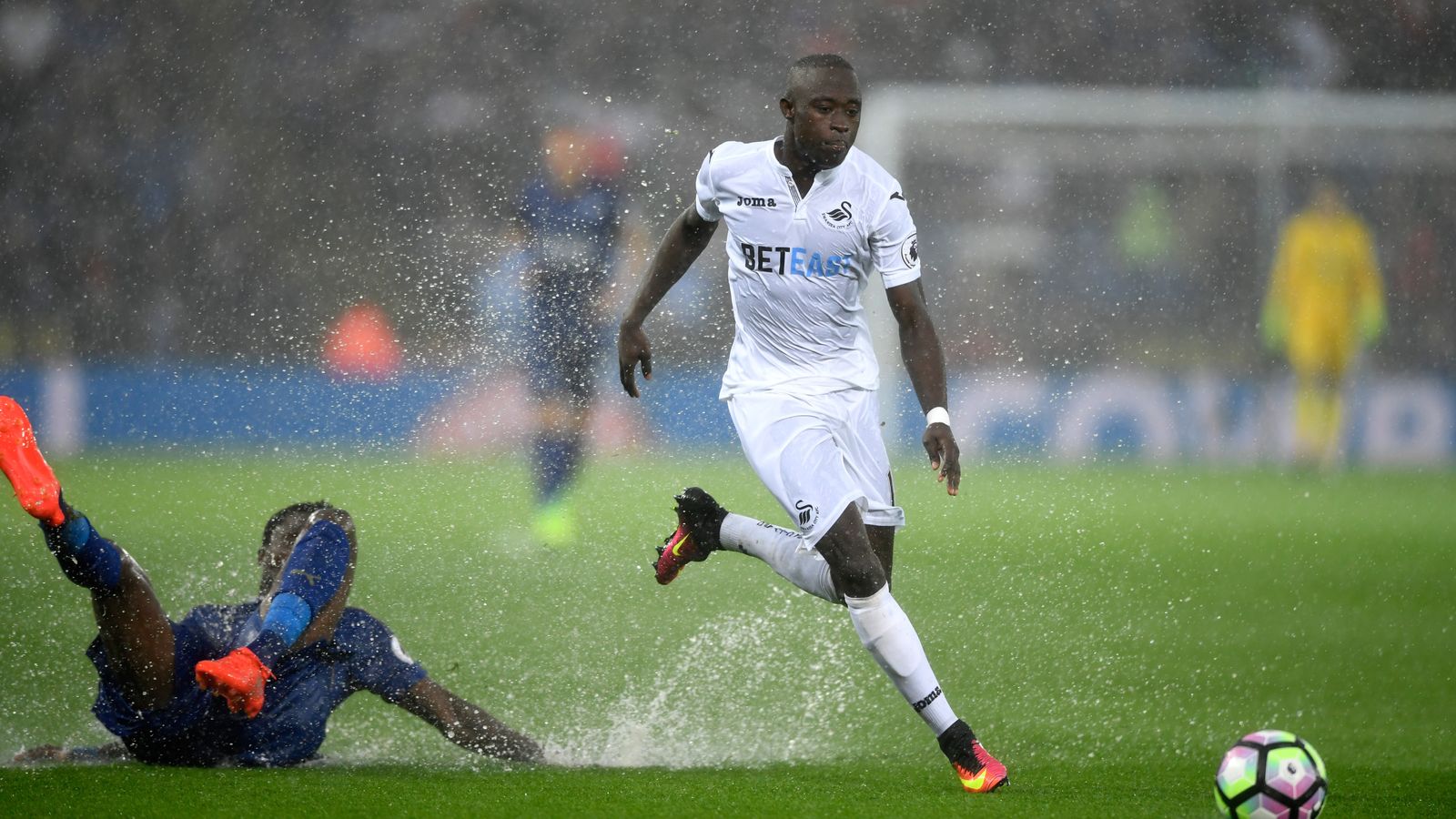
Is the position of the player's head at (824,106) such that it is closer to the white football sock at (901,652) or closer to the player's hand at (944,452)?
the player's hand at (944,452)

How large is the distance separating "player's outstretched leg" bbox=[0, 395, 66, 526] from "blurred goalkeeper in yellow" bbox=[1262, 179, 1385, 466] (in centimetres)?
1296

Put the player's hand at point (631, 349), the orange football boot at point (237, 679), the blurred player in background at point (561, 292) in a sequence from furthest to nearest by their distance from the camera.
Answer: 1. the blurred player in background at point (561, 292)
2. the player's hand at point (631, 349)
3. the orange football boot at point (237, 679)

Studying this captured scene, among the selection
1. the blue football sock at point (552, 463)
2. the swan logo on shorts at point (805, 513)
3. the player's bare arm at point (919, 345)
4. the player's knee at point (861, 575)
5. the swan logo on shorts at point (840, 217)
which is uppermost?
the swan logo on shorts at point (840, 217)

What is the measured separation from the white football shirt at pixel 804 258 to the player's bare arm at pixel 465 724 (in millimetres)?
1243

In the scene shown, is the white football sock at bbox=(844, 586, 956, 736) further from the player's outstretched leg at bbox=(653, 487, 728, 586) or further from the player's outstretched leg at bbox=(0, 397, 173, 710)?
the player's outstretched leg at bbox=(0, 397, 173, 710)

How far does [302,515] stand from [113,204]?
504 inches

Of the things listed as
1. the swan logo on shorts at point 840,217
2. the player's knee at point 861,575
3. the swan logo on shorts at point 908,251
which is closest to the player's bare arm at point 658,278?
the swan logo on shorts at point 840,217

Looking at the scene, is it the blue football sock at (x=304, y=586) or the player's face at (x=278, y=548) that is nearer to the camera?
the blue football sock at (x=304, y=586)

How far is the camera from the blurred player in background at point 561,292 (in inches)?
365

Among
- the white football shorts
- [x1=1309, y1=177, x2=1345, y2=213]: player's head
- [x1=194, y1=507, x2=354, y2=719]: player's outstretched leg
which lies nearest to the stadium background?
[x1=1309, y1=177, x2=1345, y2=213]: player's head


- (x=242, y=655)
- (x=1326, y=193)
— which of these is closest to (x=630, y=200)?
(x=1326, y=193)

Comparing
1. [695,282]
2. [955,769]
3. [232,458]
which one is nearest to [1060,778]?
[955,769]

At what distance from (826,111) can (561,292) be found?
536 centimetres

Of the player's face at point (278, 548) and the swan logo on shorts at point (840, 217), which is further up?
the swan logo on shorts at point (840, 217)
